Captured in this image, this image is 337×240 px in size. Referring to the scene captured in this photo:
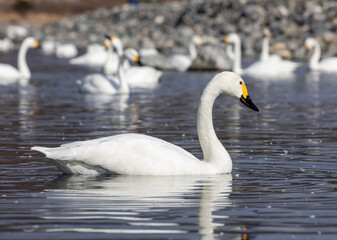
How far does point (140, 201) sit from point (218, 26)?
46.5 meters

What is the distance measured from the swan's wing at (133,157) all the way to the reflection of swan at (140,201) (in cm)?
11

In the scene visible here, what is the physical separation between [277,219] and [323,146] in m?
5.25

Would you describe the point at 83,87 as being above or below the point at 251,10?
below

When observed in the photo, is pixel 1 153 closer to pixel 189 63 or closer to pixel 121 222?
pixel 121 222

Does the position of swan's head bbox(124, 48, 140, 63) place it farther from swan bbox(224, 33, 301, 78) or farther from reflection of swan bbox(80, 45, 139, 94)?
swan bbox(224, 33, 301, 78)

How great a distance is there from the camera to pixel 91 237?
6.68m

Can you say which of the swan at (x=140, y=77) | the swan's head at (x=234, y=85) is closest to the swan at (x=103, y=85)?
the swan at (x=140, y=77)

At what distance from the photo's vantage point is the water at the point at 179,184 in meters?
7.06

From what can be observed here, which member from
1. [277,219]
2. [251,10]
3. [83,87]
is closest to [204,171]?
[277,219]

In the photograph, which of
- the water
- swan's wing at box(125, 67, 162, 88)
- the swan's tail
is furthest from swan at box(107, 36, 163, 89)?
the swan's tail

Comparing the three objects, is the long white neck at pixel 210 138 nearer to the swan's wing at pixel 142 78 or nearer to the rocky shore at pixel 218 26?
the swan's wing at pixel 142 78

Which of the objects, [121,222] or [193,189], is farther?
[193,189]

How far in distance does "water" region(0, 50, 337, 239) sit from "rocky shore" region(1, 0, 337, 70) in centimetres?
1821

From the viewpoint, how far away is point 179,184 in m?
9.23
